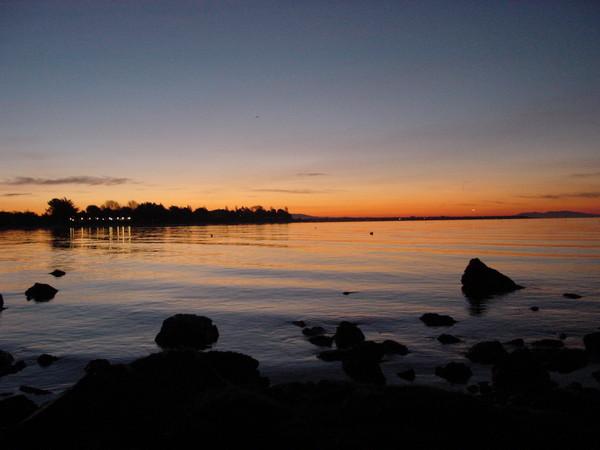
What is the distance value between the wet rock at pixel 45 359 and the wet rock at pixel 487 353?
14.8m

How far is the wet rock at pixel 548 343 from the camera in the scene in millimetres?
15363

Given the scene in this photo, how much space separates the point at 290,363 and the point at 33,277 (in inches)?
1342

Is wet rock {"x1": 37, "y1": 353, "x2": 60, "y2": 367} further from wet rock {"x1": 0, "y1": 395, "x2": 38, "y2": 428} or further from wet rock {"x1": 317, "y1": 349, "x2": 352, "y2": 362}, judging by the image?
wet rock {"x1": 317, "y1": 349, "x2": 352, "y2": 362}

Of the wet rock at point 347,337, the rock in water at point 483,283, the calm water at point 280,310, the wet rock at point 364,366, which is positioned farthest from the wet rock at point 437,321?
the rock in water at point 483,283

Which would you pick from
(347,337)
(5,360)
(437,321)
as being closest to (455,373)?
(347,337)

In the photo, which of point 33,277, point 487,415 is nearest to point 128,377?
point 487,415

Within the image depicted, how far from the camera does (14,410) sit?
27.0 ft

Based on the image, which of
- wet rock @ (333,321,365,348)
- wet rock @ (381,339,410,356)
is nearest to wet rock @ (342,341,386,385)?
wet rock @ (381,339,410,356)

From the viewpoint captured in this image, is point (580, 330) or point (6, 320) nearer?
point (580, 330)

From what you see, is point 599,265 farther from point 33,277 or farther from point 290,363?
point 33,277

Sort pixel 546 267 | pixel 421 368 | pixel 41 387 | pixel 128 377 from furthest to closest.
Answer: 1. pixel 546 267
2. pixel 421 368
3. pixel 41 387
4. pixel 128 377

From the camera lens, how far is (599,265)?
142 ft

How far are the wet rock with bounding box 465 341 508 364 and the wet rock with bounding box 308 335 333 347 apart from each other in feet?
16.9

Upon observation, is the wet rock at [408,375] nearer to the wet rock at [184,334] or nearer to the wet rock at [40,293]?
the wet rock at [184,334]
